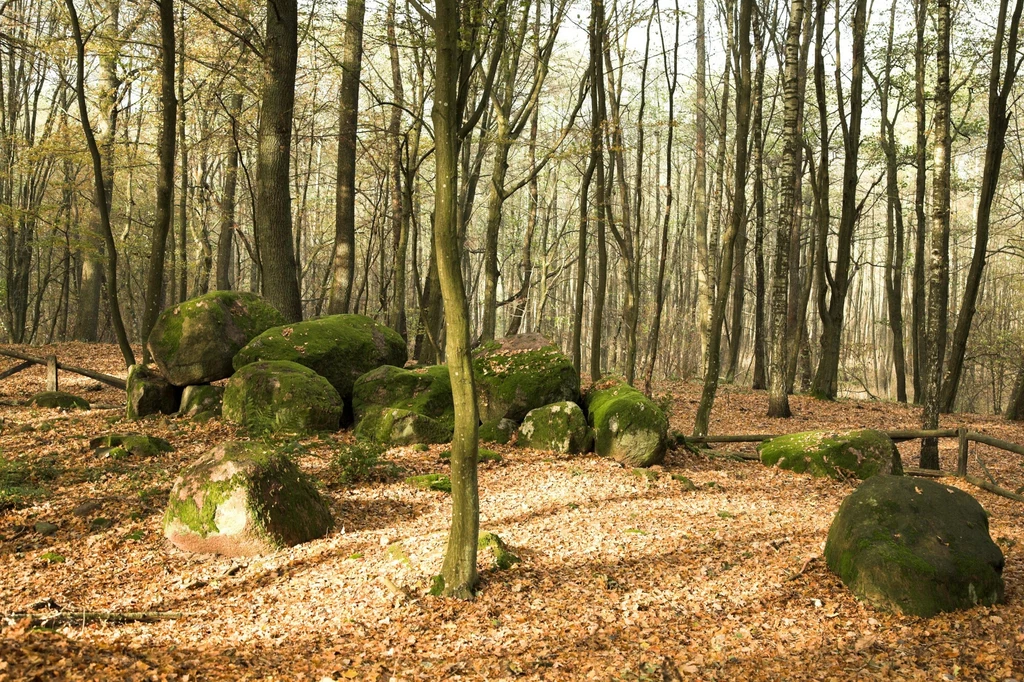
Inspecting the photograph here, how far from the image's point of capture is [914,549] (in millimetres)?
4812

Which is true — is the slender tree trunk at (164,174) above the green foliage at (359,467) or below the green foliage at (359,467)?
above

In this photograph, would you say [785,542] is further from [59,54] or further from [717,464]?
[59,54]

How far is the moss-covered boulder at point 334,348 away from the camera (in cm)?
998

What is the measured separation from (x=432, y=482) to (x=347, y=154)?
8248 millimetres

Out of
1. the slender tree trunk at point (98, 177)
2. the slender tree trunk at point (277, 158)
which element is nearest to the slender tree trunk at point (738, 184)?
the slender tree trunk at point (277, 158)

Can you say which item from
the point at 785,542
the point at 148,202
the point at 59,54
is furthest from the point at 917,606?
the point at 148,202

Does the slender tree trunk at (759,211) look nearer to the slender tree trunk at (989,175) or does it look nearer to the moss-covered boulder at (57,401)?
the slender tree trunk at (989,175)

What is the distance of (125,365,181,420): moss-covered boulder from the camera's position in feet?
31.6

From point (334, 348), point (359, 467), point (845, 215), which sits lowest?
point (359, 467)

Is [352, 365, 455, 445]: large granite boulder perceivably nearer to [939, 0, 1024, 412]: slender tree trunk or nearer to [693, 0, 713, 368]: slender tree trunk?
[939, 0, 1024, 412]: slender tree trunk

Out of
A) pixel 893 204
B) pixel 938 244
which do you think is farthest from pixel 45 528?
pixel 893 204

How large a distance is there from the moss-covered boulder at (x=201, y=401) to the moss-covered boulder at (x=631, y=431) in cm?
544

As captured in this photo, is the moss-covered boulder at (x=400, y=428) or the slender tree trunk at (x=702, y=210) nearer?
the moss-covered boulder at (x=400, y=428)

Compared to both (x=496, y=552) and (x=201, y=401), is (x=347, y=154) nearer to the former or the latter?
(x=201, y=401)
